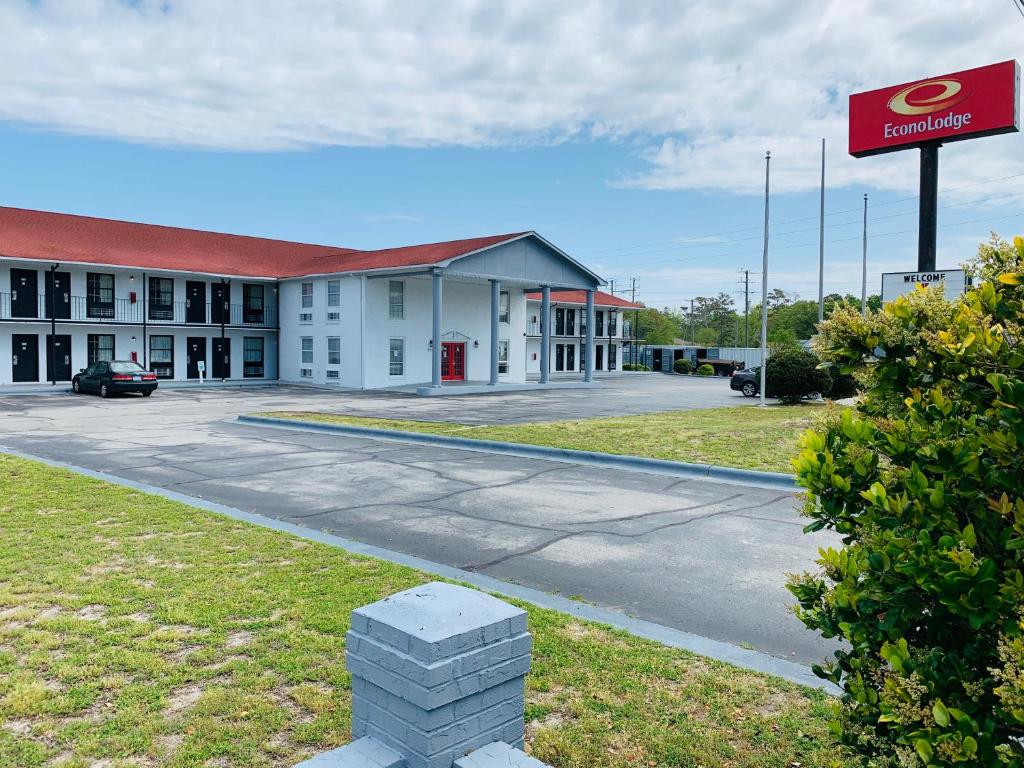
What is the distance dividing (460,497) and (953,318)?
8.32m

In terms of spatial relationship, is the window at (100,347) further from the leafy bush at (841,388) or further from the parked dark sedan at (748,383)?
the leafy bush at (841,388)

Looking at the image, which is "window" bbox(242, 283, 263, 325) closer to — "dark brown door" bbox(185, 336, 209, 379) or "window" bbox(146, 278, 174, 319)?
"dark brown door" bbox(185, 336, 209, 379)

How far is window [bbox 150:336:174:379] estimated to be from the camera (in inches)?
1580

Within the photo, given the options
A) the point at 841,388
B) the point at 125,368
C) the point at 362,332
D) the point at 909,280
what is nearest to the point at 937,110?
the point at 909,280

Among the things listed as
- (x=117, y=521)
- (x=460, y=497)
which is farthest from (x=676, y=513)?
(x=117, y=521)

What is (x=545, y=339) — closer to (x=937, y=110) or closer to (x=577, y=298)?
(x=577, y=298)

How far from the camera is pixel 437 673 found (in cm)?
279

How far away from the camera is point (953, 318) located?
93.2 inches

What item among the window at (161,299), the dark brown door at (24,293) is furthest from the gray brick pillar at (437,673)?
the window at (161,299)

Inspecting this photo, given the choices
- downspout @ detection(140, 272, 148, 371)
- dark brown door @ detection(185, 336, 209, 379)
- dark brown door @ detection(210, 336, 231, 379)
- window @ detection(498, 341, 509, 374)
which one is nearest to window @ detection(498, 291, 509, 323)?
window @ detection(498, 341, 509, 374)

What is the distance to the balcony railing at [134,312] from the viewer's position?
3559 centimetres

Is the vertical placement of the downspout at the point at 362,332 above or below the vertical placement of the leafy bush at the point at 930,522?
above

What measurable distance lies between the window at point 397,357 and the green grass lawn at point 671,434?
57.9 feet

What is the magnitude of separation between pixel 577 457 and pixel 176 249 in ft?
122
